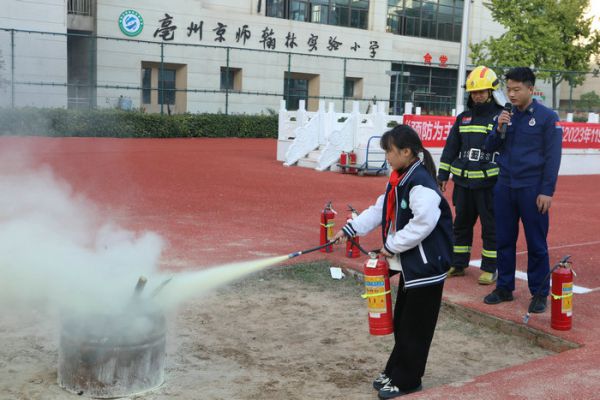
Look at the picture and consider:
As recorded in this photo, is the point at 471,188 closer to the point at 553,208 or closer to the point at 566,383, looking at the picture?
the point at 566,383

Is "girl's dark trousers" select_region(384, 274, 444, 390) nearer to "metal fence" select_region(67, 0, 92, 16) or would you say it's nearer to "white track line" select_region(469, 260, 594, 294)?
"white track line" select_region(469, 260, 594, 294)

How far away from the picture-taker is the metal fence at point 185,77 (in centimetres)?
2703

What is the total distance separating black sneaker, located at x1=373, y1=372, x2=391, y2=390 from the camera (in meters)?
4.26

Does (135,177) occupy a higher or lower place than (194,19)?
lower

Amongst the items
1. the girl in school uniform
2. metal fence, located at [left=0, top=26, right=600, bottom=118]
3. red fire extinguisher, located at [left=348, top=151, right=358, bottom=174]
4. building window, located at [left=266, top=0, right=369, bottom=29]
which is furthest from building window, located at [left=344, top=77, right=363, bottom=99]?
the girl in school uniform

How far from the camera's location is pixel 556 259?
8.07m

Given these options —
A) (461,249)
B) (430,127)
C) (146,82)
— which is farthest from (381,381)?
(146,82)

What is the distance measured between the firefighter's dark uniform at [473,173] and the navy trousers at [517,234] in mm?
609

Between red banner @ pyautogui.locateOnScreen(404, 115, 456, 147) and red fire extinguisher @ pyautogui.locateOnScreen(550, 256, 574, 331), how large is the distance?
1050cm

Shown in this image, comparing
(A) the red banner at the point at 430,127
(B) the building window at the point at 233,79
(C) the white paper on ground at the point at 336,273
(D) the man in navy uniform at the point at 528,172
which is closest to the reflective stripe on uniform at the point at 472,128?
(D) the man in navy uniform at the point at 528,172

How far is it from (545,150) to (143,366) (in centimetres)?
356

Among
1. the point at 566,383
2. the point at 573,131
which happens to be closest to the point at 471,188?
the point at 566,383

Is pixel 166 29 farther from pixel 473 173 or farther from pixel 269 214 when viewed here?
pixel 473 173

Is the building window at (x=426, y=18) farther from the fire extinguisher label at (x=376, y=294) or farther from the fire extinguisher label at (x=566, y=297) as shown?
the fire extinguisher label at (x=376, y=294)
